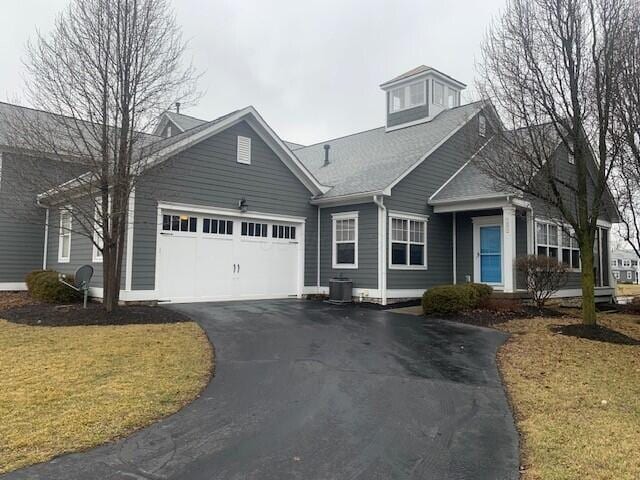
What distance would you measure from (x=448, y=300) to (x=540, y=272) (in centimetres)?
312

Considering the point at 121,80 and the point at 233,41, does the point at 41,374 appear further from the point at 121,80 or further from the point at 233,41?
the point at 233,41

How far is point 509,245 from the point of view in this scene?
44.1 ft

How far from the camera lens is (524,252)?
47.8 feet

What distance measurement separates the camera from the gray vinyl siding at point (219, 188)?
38.2 ft

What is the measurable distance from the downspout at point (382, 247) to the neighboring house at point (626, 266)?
73.8 meters

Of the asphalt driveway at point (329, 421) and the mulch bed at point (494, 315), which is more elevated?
the mulch bed at point (494, 315)

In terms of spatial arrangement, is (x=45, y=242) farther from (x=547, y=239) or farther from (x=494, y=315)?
(x=547, y=239)

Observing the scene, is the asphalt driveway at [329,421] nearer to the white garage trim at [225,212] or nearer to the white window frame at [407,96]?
the white garage trim at [225,212]

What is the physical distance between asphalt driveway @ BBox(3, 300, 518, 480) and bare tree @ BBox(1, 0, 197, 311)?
151 inches

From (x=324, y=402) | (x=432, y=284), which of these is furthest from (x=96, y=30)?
(x=432, y=284)

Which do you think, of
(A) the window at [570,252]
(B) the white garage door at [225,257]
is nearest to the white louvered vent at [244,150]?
(B) the white garage door at [225,257]

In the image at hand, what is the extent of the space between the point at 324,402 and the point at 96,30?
9069 mm

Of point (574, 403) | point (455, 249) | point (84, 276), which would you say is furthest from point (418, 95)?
point (574, 403)

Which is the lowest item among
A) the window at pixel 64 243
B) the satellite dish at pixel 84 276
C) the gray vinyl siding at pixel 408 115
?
the satellite dish at pixel 84 276
